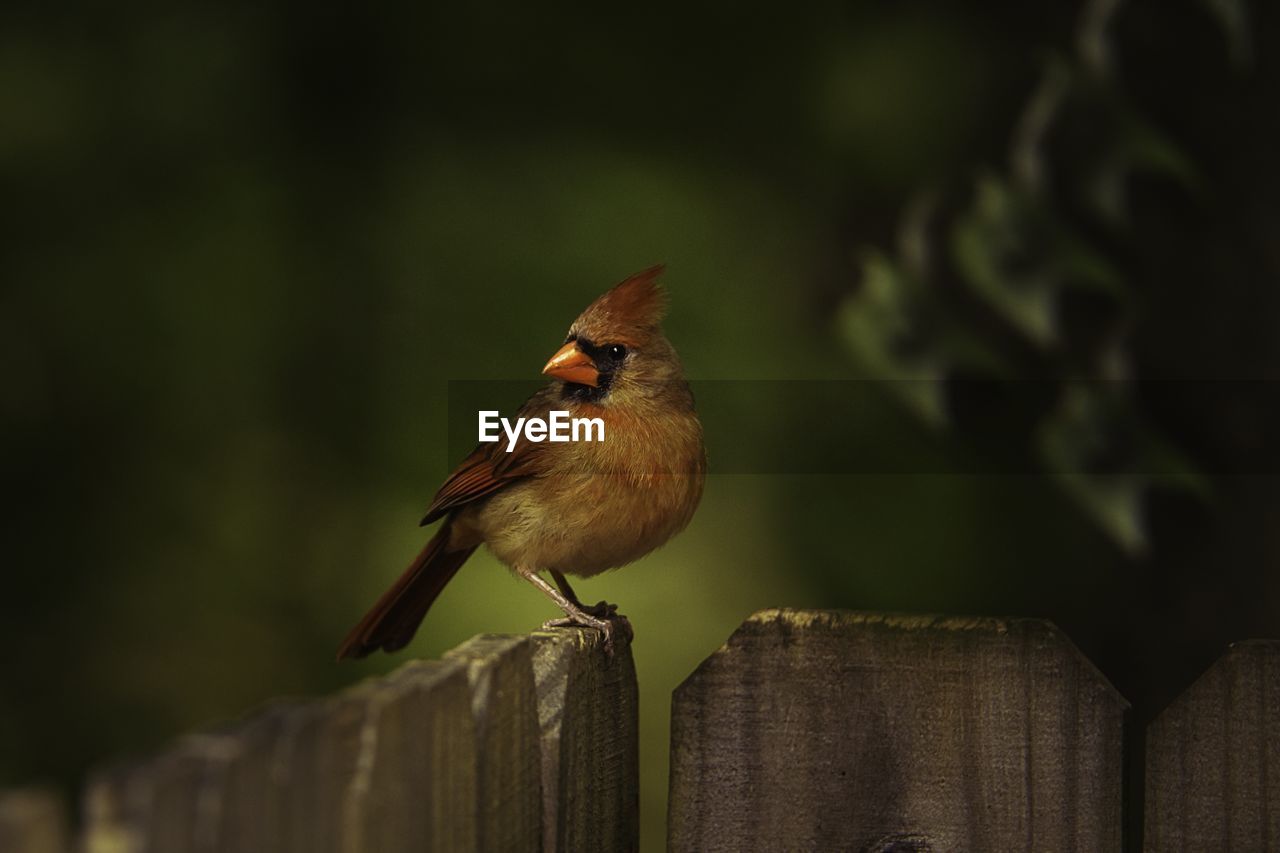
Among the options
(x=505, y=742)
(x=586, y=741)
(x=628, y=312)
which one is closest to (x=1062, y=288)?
(x=628, y=312)

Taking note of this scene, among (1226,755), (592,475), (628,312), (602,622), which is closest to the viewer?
(1226,755)

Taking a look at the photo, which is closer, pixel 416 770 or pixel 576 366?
pixel 416 770

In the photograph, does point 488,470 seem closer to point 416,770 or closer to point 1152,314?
point 1152,314

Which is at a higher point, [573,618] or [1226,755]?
[573,618]

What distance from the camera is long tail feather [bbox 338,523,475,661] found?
Result: 2645 millimetres

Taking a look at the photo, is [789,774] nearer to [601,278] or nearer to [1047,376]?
[1047,376]

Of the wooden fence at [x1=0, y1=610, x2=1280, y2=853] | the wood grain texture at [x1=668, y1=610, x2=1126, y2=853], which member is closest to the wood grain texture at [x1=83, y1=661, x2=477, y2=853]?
the wooden fence at [x1=0, y1=610, x2=1280, y2=853]

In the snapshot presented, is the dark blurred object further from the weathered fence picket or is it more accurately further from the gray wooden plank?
the gray wooden plank

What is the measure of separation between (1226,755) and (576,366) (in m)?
1.20

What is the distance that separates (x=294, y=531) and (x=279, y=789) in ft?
7.69

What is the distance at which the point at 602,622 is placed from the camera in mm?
1884

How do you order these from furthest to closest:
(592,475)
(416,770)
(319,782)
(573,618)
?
(592,475) → (573,618) → (416,770) → (319,782)

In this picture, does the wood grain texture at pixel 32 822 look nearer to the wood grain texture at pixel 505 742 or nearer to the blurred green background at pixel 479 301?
the wood grain texture at pixel 505 742

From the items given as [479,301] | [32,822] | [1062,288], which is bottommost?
[32,822]
